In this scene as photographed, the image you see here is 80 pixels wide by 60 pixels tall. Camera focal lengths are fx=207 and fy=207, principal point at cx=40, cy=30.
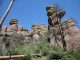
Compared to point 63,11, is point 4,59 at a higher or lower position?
lower

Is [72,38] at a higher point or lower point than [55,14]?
lower

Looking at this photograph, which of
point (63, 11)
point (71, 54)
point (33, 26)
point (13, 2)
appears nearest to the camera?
point (13, 2)

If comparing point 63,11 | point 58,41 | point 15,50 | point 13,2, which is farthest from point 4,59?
point 63,11

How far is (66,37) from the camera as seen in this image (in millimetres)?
23016

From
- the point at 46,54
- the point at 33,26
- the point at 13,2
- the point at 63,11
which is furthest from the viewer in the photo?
the point at 33,26

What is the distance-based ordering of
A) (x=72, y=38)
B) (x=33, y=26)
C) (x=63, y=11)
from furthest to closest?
(x=33, y=26) < (x=63, y=11) < (x=72, y=38)

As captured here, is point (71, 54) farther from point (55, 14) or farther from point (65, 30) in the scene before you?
point (55, 14)

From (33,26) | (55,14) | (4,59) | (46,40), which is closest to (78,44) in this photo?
(46,40)

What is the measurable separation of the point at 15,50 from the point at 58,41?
7.14 meters

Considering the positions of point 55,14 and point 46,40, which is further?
point 55,14

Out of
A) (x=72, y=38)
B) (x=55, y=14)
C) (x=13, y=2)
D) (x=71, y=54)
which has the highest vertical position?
(x=55, y=14)

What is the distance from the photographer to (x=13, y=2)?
11.3 metres

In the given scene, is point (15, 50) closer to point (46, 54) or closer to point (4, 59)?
Result: point (46, 54)

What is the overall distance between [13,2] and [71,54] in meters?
7.45
